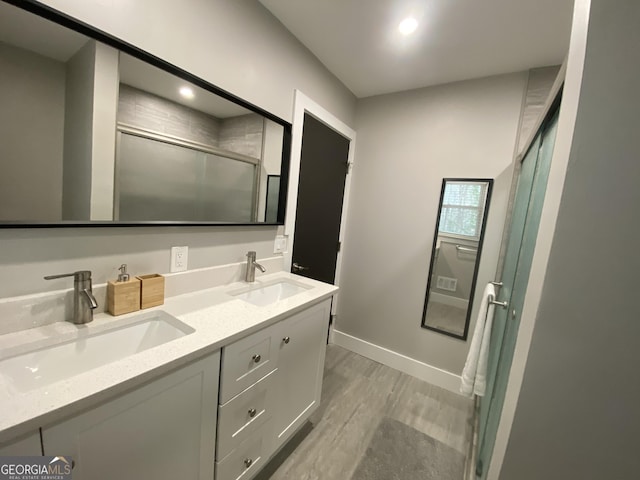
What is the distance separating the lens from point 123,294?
987 millimetres

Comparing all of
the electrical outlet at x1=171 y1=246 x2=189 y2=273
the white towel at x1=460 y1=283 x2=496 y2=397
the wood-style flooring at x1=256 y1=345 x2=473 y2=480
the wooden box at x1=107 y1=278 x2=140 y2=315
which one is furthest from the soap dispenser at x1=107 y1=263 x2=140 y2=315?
the white towel at x1=460 y1=283 x2=496 y2=397

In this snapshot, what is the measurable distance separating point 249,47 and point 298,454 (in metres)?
2.31

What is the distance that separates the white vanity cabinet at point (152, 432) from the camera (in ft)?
2.02

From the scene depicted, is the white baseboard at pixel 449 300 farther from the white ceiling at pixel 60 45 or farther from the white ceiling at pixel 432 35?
the white ceiling at pixel 60 45

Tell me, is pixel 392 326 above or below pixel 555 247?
below

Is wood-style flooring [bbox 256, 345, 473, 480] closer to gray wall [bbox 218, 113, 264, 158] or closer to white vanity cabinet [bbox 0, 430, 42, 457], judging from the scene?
white vanity cabinet [bbox 0, 430, 42, 457]

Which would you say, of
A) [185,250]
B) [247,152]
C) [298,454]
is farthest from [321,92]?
[298,454]

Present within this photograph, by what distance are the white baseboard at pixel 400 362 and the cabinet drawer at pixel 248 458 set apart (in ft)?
4.69

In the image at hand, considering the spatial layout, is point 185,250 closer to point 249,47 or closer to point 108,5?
point 108,5

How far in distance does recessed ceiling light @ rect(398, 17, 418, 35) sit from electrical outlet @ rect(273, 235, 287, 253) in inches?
57.7

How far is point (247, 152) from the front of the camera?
4.83ft

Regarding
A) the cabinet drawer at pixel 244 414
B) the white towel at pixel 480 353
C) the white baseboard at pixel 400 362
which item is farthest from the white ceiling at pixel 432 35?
the white baseboard at pixel 400 362

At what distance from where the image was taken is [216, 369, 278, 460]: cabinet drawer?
0.98 m

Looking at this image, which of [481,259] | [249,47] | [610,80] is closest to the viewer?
[610,80]
